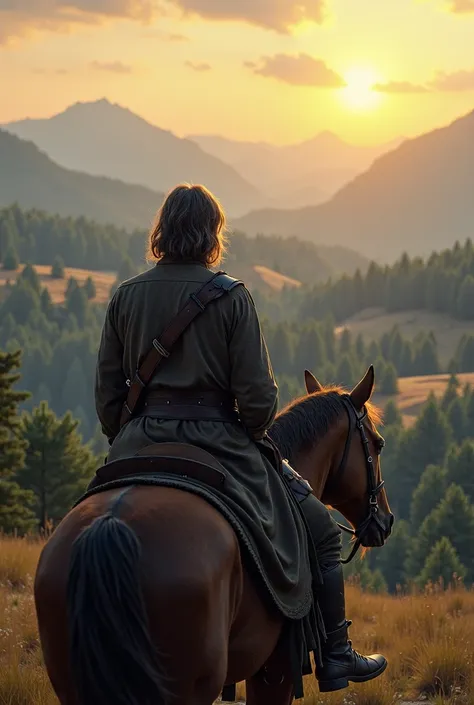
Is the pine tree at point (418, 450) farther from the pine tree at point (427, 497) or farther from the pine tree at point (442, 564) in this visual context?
the pine tree at point (442, 564)

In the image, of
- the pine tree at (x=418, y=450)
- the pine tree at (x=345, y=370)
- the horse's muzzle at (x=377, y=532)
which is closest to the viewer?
the horse's muzzle at (x=377, y=532)

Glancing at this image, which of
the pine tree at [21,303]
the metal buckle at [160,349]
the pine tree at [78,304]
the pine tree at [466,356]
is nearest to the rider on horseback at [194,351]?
the metal buckle at [160,349]

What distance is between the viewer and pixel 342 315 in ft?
635

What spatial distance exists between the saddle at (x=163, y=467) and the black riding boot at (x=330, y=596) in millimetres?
861

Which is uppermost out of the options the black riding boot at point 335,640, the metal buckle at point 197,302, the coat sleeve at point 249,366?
the metal buckle at point 197,302

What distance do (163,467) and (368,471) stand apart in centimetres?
205

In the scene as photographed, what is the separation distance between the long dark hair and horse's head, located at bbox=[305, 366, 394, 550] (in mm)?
1439

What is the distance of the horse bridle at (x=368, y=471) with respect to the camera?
19.0ft

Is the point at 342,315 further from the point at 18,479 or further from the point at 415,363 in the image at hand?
the point at 18,479

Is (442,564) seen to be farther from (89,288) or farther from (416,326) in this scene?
(89,288)

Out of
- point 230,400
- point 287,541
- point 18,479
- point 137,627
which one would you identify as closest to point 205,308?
point 230,400

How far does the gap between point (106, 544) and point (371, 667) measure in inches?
91.8

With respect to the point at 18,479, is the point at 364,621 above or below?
above

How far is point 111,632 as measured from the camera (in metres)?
3.49
